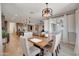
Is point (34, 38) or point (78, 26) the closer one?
point (78, 26)

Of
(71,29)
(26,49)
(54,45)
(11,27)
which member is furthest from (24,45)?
(71,29)

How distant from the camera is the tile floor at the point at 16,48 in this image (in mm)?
1827

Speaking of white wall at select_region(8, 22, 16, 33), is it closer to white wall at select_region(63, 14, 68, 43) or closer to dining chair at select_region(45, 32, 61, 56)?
dining chair at select_region(45, 32, 61, 56)

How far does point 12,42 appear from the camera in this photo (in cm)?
185

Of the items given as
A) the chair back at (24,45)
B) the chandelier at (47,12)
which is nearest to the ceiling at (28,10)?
the chandelier at (47,12)

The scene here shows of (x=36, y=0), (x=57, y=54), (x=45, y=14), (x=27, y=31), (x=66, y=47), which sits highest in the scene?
(x=36, y=0)

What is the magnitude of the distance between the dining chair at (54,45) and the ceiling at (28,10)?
407 mm

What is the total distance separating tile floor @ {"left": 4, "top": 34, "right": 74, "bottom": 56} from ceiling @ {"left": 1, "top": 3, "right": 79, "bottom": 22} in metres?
0.35

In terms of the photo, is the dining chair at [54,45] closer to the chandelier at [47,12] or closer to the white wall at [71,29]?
the white wall at [71,29]

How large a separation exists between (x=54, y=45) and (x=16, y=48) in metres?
0.67

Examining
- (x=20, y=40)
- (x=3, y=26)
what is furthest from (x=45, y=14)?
(x=3, y=26)

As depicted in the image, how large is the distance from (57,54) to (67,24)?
1.80 feet

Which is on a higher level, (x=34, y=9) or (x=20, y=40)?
(x=34, y=9)

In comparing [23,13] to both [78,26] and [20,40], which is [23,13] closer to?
[20,40]
